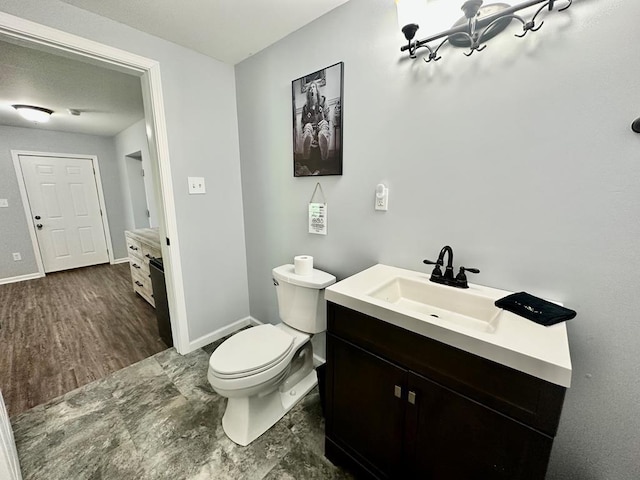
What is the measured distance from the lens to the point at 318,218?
1.66 meters

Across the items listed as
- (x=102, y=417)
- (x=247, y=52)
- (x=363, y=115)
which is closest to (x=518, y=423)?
(x=363, y=115)

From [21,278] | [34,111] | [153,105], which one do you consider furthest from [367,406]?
[21,278]

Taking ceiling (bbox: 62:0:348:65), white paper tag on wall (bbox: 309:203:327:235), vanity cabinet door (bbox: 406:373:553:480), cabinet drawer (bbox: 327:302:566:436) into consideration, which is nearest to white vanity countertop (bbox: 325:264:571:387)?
cabinet drawer (bbox: 327:302:566:436)

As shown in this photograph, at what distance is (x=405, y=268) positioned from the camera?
1.33 meters

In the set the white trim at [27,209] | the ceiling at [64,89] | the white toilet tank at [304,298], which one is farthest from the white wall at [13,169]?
the white toilet tank at [304,298]

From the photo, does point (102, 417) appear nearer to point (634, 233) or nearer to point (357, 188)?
point (357, 188)

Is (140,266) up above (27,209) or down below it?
below

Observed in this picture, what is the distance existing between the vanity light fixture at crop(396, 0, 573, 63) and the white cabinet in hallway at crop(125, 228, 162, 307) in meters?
2.49

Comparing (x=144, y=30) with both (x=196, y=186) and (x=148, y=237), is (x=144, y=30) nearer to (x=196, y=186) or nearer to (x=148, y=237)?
(x=196, y=186)

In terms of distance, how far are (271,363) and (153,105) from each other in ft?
5.90

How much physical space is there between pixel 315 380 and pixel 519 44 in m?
2.02

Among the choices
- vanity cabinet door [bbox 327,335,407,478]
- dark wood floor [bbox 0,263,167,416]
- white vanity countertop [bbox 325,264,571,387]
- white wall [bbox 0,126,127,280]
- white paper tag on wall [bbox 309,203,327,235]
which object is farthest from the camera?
white wall [bbox 0,126,127,280]

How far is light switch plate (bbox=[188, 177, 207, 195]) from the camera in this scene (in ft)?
6.23

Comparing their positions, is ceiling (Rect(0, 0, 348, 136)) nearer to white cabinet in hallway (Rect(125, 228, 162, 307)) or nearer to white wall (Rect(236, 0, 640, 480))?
white wall (Rect(236, 0, 640, 480))
